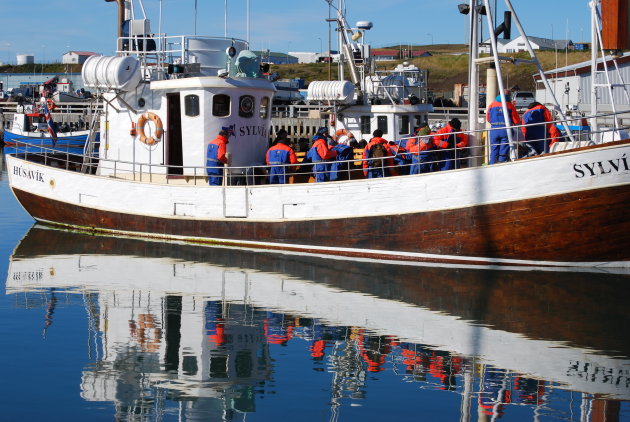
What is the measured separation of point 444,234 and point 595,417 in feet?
23.7

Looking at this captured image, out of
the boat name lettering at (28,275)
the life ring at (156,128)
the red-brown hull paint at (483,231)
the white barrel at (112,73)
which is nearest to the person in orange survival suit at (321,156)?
the red-brown hull paint at (483,231)

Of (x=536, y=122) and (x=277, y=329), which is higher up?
(x=536, y=122)

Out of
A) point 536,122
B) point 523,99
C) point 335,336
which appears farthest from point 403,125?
point 523,99

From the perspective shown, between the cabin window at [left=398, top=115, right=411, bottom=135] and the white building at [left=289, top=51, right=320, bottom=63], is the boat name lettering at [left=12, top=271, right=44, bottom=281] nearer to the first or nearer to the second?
the cabin window at [left=398, top=115, right=411, bottom=135]

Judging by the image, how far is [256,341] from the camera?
11.1 metres

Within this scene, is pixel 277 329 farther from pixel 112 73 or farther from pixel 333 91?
pixel 333 91

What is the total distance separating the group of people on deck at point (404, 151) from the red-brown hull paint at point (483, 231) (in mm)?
941

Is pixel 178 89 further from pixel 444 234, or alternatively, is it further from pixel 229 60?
pixel 444 234

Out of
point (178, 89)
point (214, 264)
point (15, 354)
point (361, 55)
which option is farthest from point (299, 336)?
point (361, 55)

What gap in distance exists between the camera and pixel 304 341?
1120cm

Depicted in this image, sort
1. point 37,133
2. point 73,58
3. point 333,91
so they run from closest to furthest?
1. point 333,91
2. point 37,133
3. point 73,58

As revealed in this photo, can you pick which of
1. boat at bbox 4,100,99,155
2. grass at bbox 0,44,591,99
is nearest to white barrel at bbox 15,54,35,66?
grass at bbox 0,44,591,99

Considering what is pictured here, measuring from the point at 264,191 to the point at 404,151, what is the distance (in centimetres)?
278

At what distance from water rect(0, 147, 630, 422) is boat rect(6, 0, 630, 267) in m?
0.54
